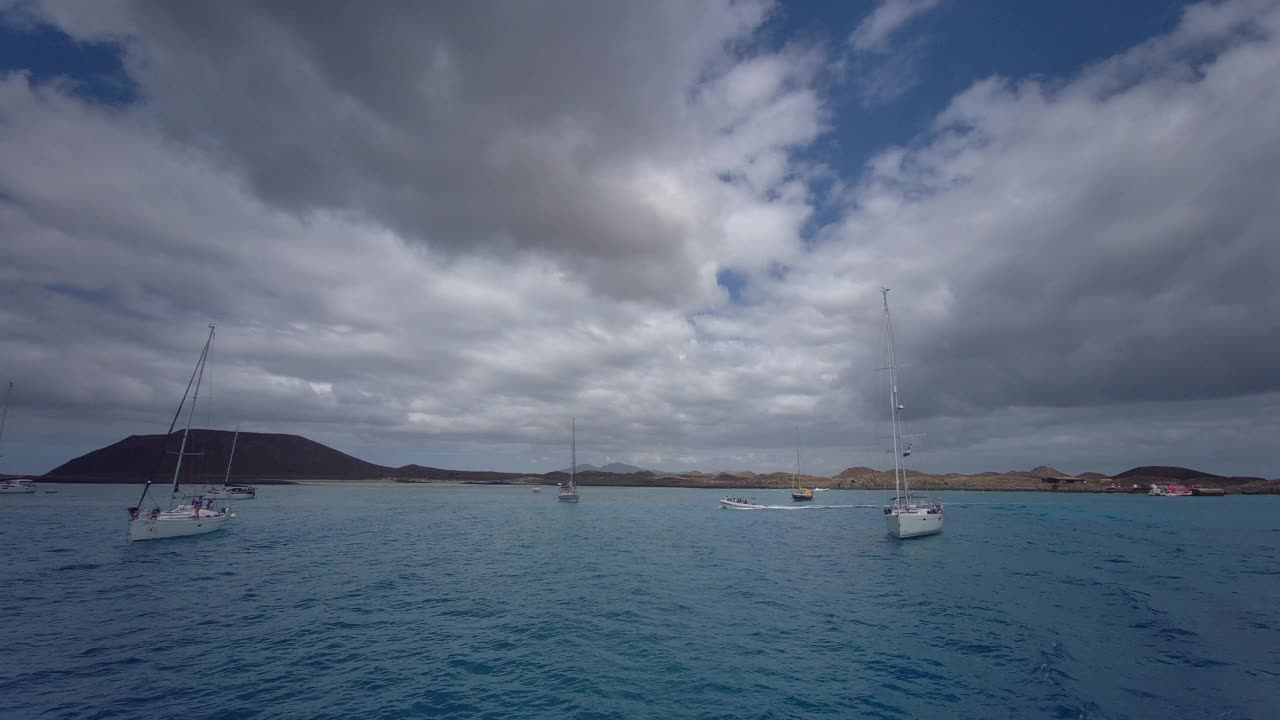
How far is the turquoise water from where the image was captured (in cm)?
1661

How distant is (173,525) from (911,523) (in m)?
72.5

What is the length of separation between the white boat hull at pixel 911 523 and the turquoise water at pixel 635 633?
215 inches

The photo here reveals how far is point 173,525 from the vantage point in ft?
172

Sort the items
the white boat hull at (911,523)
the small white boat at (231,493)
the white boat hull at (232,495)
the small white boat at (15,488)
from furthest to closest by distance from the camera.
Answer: the small white boat at (15,488) < the small white boat at (231,493) < the white boat hull at (232,495) < the white boat hull at (911,523)

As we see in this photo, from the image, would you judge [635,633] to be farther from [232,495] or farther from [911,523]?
[232,495]

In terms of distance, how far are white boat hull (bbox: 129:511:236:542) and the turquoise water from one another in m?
2.03

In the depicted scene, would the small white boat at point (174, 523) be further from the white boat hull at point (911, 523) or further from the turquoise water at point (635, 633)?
the white boat hull at point (911, 523)

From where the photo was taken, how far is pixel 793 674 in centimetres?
1862

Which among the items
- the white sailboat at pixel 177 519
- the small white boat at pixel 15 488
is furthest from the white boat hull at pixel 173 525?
the small white boat at pixel 15 488

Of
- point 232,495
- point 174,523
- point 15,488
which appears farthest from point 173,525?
point 15,488

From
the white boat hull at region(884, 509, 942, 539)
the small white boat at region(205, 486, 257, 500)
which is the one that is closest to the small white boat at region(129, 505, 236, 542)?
the white boat hull at region(884, 509, 942, 539)

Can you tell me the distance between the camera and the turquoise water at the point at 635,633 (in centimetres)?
1661

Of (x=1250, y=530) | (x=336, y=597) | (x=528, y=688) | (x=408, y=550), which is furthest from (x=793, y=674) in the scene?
(x=1250, y=530)

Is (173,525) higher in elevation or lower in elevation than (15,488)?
higher
